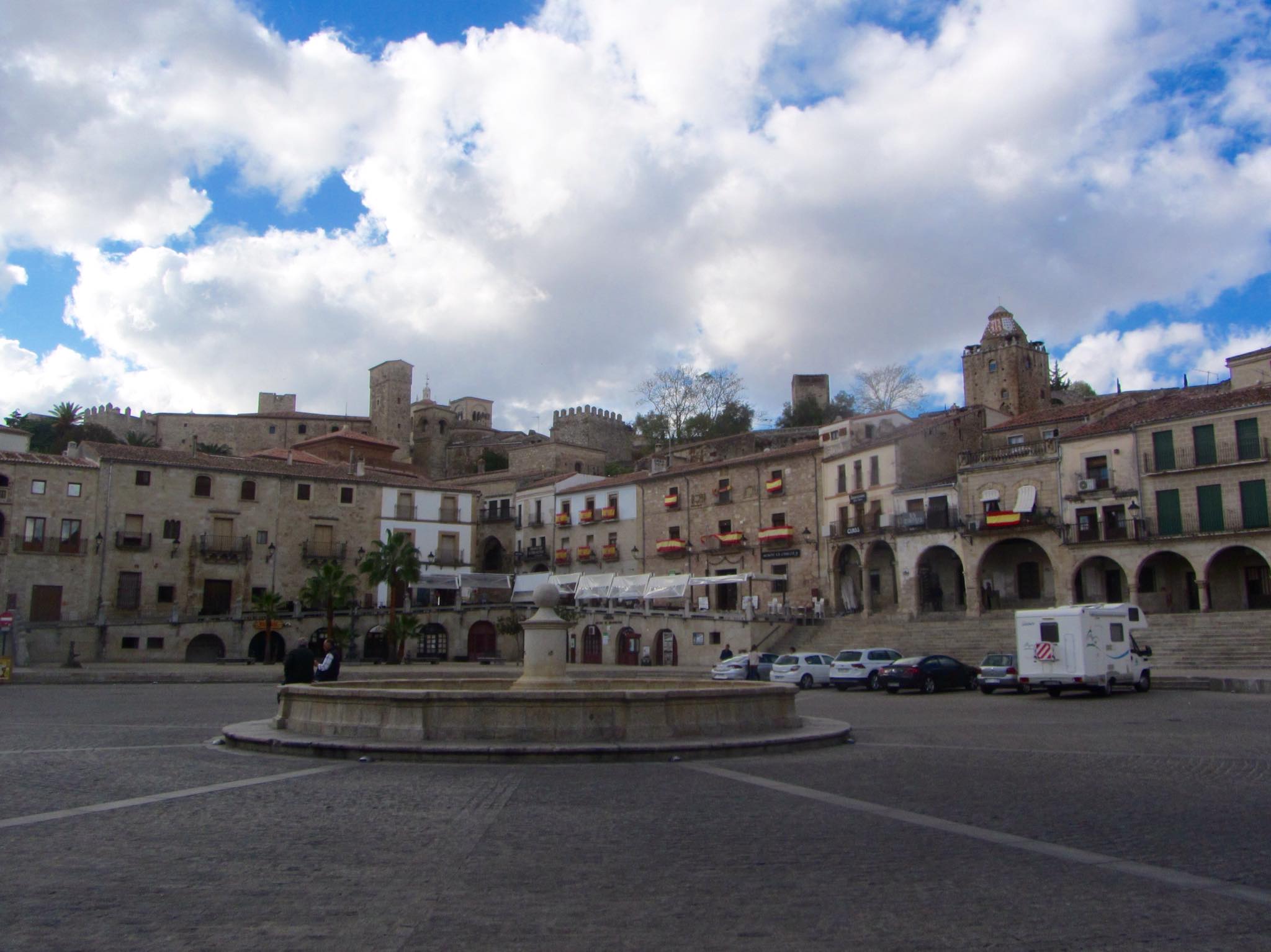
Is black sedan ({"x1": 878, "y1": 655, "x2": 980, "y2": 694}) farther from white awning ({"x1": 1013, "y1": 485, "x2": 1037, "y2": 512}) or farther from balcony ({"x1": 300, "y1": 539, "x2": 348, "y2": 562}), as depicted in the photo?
balcony ({"x1": 300, "y1": 539, "x2": 348, "y2": 562})

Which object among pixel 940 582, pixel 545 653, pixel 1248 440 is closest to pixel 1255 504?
pixel 1248 440

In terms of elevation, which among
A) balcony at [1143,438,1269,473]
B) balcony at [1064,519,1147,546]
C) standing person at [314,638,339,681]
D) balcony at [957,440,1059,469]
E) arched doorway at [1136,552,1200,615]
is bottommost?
standing person at [314,638,339,681]

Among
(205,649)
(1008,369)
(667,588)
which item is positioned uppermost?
(1008,369)

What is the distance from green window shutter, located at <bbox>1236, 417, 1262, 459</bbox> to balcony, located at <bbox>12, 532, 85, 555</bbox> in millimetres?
51391

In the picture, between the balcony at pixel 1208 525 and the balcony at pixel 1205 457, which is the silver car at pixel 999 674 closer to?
the balcony at pixel 1208 525

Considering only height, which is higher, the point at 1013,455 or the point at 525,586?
the point at 1013,455

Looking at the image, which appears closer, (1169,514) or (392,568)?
(1169,514)

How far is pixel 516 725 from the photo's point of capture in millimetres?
12898

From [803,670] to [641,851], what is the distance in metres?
27.3

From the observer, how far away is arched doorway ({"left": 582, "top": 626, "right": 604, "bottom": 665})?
179 feet

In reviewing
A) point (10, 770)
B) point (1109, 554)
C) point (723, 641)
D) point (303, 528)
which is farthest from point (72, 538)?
point (1109, 554)

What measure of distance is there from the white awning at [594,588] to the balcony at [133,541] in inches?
876

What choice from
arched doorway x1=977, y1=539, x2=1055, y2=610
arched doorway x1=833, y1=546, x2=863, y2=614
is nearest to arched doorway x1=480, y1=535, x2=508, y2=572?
arched doorway x1=833, y1=546, x2=863, y2=614

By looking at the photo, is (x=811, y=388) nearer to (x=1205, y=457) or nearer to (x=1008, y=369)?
(x=1008, y=369)
